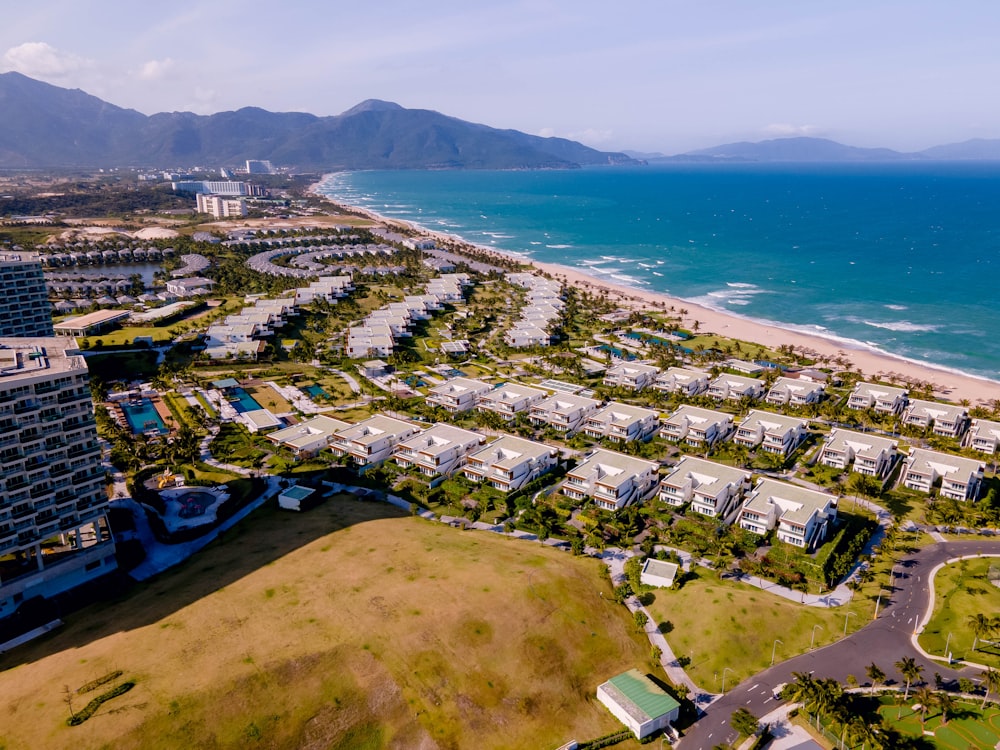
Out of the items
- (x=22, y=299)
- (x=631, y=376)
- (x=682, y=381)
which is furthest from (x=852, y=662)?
(x=22, y=299)

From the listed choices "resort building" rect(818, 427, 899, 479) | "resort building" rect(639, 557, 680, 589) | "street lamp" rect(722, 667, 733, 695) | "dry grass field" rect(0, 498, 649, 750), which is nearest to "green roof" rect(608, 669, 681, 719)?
"dry grass field" rect(0, 498, 649, 750)

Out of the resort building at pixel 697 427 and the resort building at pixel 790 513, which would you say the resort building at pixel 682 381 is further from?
the resort building at pixel 790 513

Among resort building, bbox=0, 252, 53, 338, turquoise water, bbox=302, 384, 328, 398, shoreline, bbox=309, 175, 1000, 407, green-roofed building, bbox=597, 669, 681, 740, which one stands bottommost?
green-roofed building, bbox=597, 669, 681, 740

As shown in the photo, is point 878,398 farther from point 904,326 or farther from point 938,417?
point 904,326

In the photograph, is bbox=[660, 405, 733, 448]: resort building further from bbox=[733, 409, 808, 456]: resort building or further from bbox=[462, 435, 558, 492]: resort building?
bbox=[462, 435, 558, 492]: resort building

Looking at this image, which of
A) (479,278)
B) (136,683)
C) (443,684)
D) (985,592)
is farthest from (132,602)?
(479,278)

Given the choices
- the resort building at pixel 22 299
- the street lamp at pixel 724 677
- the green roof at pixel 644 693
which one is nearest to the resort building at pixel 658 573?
the street lamp at pixel 724 677
